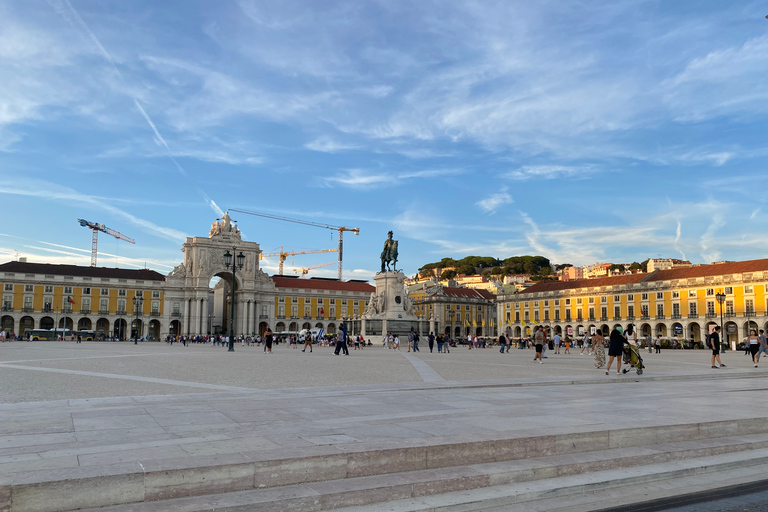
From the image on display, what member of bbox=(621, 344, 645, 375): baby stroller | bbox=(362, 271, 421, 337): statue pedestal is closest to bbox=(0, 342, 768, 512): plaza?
bbox=(621, 344, 645, 375): baby stroller

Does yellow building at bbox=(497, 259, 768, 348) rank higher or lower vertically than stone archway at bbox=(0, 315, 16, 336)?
higher

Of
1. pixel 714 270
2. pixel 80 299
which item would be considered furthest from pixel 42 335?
pixel 714 270

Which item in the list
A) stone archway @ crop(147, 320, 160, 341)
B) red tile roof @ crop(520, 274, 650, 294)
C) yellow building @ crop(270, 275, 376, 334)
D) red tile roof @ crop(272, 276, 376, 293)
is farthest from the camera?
red tile roof @ crop(272, 276, 376, 293)

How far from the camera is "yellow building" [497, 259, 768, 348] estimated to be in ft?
246

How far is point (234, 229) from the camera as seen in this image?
10319cm

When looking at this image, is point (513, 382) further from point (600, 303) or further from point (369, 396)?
point (600, 303)

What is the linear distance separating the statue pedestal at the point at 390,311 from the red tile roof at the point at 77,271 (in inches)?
2272

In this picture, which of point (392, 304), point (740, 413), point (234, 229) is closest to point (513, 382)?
point (740, 413)

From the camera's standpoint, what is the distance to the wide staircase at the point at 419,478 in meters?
4.75

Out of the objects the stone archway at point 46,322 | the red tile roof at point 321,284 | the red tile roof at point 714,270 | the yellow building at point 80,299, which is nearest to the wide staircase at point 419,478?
the red tile roof at point 714,270

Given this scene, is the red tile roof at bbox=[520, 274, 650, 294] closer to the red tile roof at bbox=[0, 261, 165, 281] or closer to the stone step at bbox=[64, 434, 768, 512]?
→ the red tile roof at bbox=[0, 261, 165, 281]

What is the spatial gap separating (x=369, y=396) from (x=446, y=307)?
331ft

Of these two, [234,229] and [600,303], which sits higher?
[234,229]

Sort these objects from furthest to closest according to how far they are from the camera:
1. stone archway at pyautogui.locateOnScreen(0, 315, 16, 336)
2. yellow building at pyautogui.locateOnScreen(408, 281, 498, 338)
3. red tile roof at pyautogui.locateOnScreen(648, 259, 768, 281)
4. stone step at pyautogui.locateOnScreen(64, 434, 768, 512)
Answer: yellow building at pyautogui.locateOnScreen(408, 281, 498, 338)
stone archway at pyautogui.locateOnScreen(0, 315, 16, 336)
red tile roof at pyautogui.locateOnScreen(648, 259, 768, 281)
stone step at pyautogui.locateOnScreen(64, 434, 768, 512)
